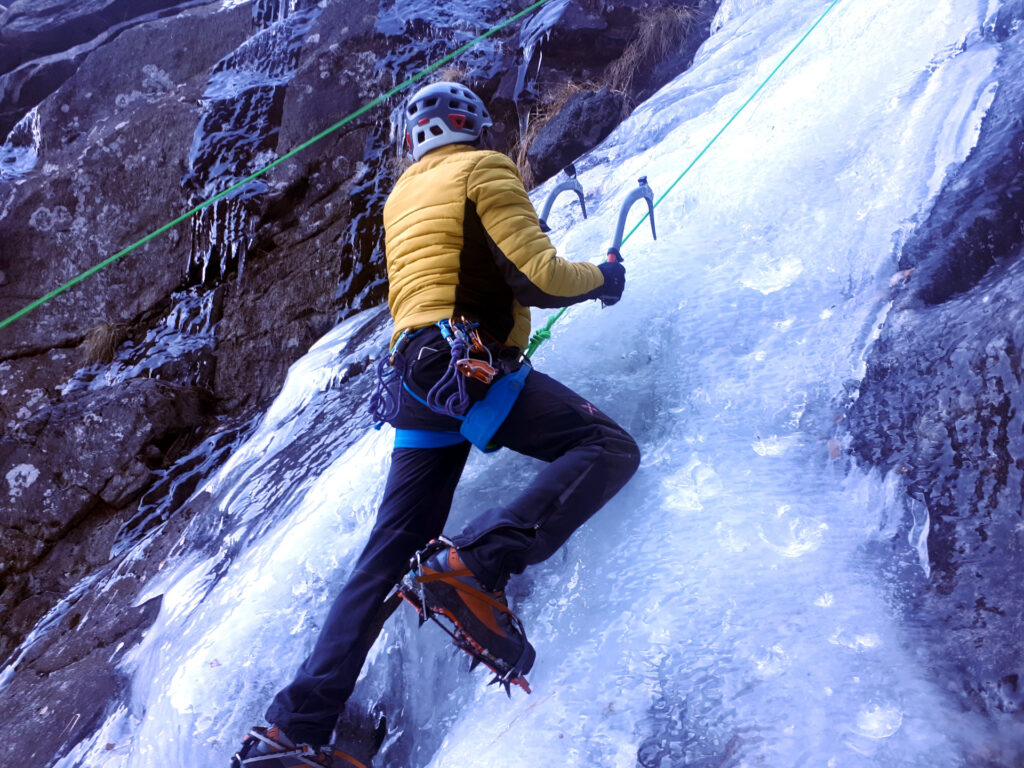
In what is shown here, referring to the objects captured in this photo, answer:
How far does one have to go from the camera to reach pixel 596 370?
8.88ft

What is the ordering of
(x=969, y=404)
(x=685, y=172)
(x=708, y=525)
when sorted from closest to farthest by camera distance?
(x=969, y=404) < (x=708, y=525) < (x=685, y=172)

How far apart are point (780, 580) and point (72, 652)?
336 centimetres

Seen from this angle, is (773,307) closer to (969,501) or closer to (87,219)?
(969,501)

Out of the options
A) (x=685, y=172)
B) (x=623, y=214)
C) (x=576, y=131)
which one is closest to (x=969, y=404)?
(x=623, y=214)

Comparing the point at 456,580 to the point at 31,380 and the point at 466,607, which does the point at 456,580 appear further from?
the point at 31,380

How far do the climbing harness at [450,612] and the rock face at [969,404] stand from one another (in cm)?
99

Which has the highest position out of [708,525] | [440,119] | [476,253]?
[440,119]

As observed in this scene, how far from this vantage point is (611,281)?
7.82ft

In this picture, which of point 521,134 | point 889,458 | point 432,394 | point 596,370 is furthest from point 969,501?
point 521,134

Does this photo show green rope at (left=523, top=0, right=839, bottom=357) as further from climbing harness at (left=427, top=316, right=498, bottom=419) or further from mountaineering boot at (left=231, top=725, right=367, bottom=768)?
mountaineering boot at (left=231, top=725, right=367, bottom=768)

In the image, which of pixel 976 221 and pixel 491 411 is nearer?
pixel 491 411

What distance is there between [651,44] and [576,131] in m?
1.22

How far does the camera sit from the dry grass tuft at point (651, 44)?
19.7 feet

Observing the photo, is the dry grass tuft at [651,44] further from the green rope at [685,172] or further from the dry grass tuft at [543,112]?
the green rope at [685,172]
